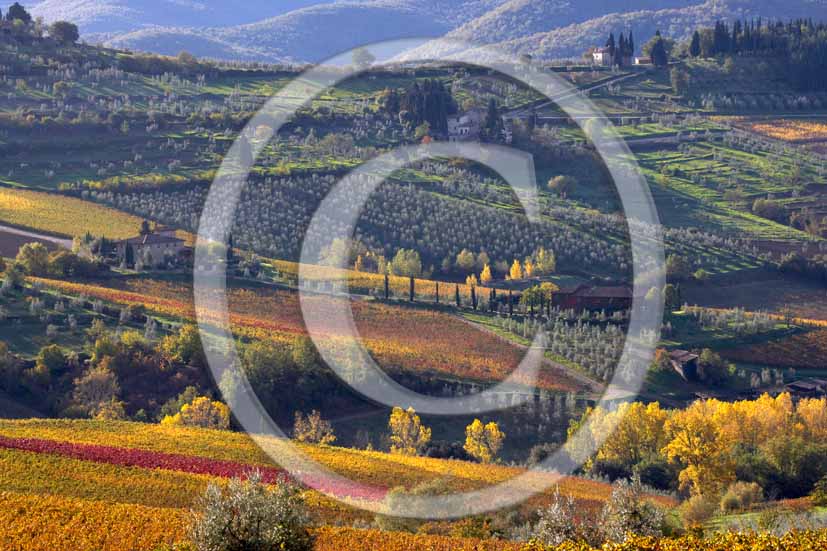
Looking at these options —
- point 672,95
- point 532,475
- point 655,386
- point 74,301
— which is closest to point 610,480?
point 532,475

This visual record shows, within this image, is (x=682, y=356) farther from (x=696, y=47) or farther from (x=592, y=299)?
(x=696, y=47)

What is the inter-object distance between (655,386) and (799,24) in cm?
11510

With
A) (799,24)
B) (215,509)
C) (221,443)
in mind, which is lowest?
(221,443)

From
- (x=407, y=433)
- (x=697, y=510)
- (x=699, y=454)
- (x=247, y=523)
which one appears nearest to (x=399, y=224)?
(x=407, y=433)

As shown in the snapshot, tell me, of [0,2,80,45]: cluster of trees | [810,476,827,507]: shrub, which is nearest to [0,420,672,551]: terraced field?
[810,476,827,507]: shrub

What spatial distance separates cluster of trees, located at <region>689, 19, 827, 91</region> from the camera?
149 m

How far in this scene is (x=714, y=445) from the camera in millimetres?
50281

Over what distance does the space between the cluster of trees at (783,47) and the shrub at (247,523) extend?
132039mm

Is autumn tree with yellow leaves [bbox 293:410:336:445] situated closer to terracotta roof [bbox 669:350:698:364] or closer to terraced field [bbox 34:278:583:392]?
terraced field [bbox 34:278:583:392]

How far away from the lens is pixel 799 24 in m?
164

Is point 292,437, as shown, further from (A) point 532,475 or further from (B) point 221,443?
(A) point 532,475

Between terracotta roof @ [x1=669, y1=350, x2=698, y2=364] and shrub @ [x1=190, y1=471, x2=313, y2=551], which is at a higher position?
shrub @ [x1=190, y1=471, x2=313, y2=551]

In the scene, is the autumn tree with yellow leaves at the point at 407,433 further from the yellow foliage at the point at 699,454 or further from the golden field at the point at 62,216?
the golden field at the point at 62,216

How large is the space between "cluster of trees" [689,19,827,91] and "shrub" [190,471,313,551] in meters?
132
